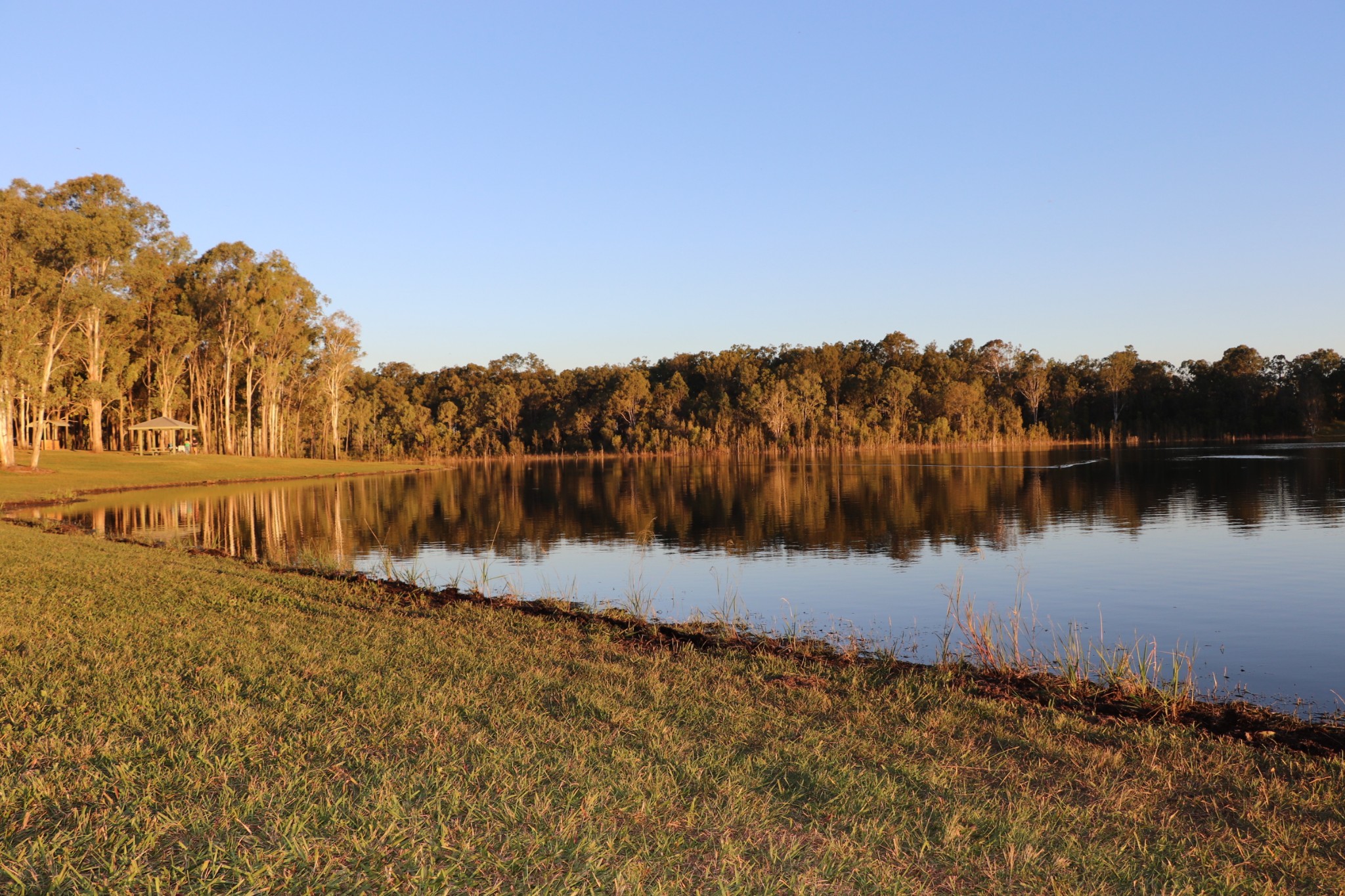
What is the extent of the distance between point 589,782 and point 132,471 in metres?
59.5

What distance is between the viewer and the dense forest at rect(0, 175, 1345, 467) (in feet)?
179

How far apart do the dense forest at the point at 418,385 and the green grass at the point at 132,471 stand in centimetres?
310

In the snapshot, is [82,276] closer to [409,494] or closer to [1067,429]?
[409,494]

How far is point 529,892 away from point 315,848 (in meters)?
1.16

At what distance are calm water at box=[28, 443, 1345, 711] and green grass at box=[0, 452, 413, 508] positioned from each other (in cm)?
350

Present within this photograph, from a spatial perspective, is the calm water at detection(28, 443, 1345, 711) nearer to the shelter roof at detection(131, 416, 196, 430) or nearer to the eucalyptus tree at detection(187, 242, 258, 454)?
the shelter roof at detection(131, 416, 196, 430)

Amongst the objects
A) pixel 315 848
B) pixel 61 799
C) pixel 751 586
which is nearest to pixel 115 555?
pixel 751 586

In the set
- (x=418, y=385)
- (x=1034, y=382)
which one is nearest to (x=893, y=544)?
(x=1034, y=382)

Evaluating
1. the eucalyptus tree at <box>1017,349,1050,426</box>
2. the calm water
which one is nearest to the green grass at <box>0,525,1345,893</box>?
the calm water

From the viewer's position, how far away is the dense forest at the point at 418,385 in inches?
2151

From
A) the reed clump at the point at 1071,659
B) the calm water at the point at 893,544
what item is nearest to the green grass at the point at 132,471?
the calm water at the point at 893,544

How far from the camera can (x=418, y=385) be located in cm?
13088

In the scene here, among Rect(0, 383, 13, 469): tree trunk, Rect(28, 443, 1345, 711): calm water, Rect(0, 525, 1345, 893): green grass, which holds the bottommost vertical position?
Rect(28, 443, 1345, 711): calm water

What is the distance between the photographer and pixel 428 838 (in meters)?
4.76
